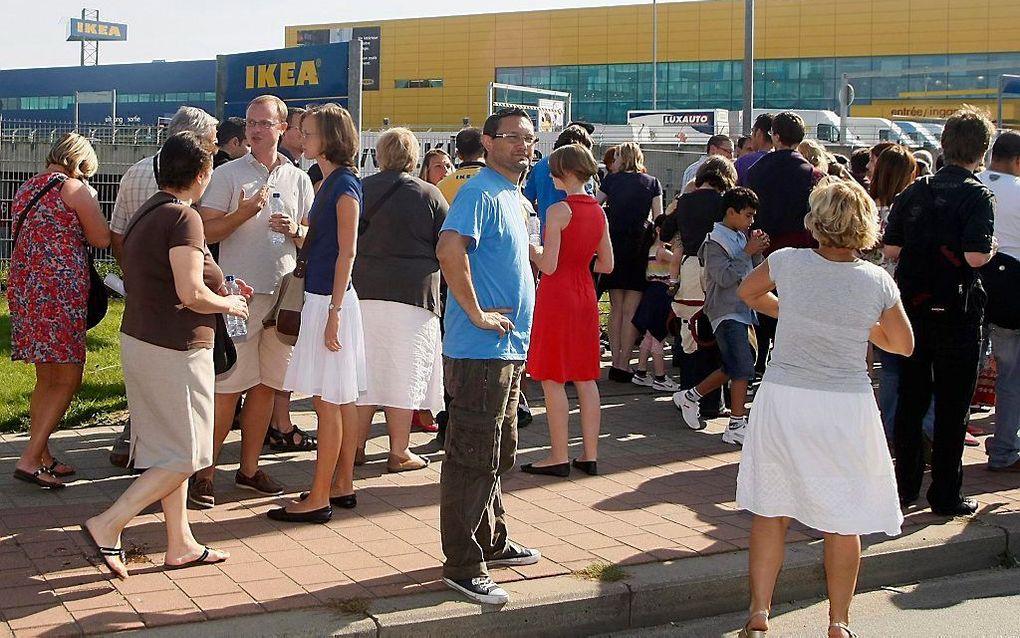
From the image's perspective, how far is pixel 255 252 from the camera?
651 cm

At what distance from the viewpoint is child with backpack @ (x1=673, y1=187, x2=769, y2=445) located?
8383 millimetres

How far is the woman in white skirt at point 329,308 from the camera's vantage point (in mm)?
5891

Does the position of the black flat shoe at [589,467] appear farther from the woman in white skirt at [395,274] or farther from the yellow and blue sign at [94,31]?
the yellow and blue sign at [94,31]

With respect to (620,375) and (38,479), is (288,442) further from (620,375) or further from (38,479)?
(620,375)

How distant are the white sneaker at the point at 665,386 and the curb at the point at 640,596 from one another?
3858 mm

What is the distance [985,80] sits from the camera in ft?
208

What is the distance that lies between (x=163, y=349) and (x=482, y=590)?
167 cm

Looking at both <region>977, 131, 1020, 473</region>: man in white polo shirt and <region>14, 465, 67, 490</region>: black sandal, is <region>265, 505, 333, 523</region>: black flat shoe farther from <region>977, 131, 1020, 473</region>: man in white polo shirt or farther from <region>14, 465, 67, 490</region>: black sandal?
<region>977, 131, 1020, 473</region>: man in white polo shirt

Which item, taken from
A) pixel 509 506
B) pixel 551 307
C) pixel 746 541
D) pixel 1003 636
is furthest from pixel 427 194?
pixel 1003 636

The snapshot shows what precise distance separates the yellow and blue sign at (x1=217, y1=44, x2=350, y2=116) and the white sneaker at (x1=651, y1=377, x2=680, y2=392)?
142 inches

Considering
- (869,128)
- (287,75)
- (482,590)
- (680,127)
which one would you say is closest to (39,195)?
(482,590)

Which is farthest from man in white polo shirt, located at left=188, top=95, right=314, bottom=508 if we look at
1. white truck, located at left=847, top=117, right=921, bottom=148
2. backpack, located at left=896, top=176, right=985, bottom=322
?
white truck, located at left=847, top=117, right=921, bottom=148

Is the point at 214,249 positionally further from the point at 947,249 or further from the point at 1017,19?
the point at 1017,19

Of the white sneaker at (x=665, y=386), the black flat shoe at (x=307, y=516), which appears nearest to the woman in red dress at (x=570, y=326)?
the black flat shoe at (x=307, y=516)
